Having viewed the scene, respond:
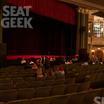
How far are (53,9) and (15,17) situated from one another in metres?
4.68

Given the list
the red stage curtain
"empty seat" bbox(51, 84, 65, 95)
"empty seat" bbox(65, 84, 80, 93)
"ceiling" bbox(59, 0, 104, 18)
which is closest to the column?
the red stage curtain

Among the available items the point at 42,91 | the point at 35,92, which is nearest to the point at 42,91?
the point at 42,91

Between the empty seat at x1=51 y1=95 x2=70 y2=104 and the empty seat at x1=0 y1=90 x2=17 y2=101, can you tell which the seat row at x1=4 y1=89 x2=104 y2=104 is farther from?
the empty seat at x1=0 y1=90 x2=17 y2=101

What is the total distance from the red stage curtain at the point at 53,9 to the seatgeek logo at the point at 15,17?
58 centimetres

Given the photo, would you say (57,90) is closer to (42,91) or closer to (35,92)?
(42,91)

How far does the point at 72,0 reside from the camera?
24531 millimetres

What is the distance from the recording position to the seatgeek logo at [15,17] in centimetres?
1888

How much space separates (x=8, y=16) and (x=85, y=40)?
10943 mm

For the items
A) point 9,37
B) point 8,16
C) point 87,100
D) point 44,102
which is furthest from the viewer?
point 9,37

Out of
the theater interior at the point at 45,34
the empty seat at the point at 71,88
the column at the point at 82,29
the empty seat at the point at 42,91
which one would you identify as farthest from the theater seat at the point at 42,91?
the column at the point at 82,29

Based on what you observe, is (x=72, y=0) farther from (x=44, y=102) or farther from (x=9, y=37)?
(x=44, y=102)

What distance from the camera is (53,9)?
23547mm

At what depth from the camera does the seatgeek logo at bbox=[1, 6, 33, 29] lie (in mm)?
18875

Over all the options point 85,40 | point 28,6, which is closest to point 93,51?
point 85,40
